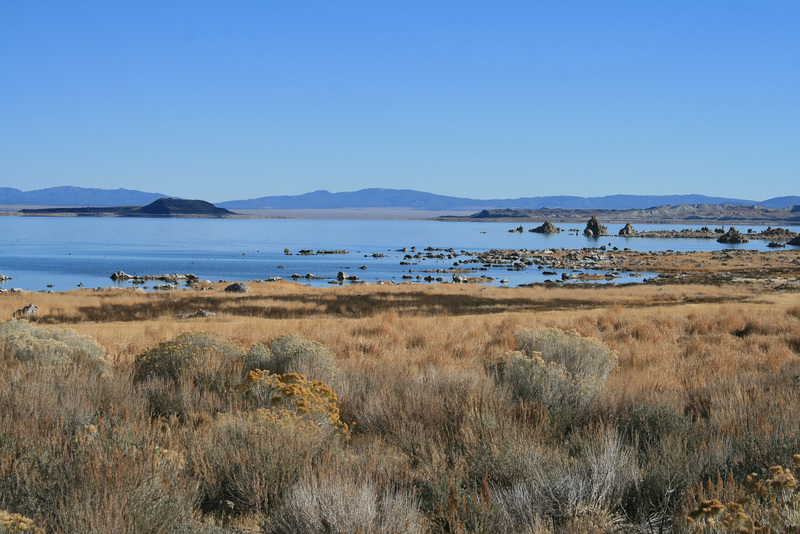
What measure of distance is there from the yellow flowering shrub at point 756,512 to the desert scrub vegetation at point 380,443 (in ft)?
0.16

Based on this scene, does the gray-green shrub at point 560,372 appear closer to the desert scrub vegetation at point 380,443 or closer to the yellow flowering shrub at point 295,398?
the desert scrub vegetation at point 380,443

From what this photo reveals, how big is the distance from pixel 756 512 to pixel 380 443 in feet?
11.4

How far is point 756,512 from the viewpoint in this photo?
3.84m

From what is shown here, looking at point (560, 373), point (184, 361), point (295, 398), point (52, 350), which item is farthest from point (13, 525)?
point (52, 350)

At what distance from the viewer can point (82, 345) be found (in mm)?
10312

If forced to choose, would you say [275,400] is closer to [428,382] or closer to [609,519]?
[428,382]

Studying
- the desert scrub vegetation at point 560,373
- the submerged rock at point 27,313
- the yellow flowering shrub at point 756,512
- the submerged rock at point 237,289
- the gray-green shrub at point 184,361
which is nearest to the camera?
the yellow flowering shrub at point 756,512

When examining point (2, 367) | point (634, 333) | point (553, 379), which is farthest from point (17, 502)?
point (634, 333)

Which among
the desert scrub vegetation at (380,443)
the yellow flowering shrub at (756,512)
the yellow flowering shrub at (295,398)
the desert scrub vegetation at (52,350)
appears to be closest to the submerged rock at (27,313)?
the desert scrub vegetation at (52,350)

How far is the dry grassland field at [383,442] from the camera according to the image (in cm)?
411

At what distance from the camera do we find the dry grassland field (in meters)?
4.11

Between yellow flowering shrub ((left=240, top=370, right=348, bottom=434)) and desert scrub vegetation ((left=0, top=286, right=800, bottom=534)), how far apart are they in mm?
22

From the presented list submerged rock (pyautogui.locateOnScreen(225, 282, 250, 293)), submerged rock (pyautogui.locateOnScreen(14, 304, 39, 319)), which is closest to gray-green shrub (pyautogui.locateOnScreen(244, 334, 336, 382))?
submerged rock (pyautogui.locateOnScreen(14, 304, 39, 319))

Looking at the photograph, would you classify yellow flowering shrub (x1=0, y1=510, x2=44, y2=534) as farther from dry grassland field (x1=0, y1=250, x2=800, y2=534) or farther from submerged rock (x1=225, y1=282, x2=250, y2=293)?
submerged rock (x1=225, y1=282, x2=250, y2=293)
